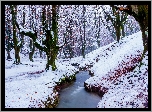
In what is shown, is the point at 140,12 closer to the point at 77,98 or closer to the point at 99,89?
the point at 99,89

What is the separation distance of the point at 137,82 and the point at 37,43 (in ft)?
27.5

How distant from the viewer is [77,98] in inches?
555

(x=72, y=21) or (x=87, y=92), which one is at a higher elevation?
(x=72, y=21)

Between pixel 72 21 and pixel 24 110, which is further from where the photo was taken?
pixel 72 21

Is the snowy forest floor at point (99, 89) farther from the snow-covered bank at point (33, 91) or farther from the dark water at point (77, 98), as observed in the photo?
the dark water at point (77, 98)

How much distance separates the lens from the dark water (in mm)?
12524

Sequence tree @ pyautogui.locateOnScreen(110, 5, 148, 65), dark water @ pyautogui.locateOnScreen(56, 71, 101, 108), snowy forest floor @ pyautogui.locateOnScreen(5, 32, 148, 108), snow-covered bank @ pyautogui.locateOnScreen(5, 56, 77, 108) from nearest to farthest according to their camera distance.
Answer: snowy forest floor @ pyautogui.locateOnScreen(5, 32, 148, 108)
snow-covered bank @ pyautogui.locateOnScreen(5, 56, 77, 108)
tree @ pyautogui.locateOnScreen(110, 5, 148, 65)
dark water @ pyautogui.locateOnScreen(56, 71, 101, 108)

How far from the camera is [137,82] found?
39.4ft

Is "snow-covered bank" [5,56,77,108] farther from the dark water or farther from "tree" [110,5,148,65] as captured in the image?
"tree" [110,5,148,65]

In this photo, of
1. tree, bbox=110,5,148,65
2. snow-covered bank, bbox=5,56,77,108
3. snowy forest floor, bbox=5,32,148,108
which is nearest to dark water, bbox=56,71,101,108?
snowy forest floor, bbox=5,32,148,108

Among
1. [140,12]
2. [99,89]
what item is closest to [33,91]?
[99,89]
